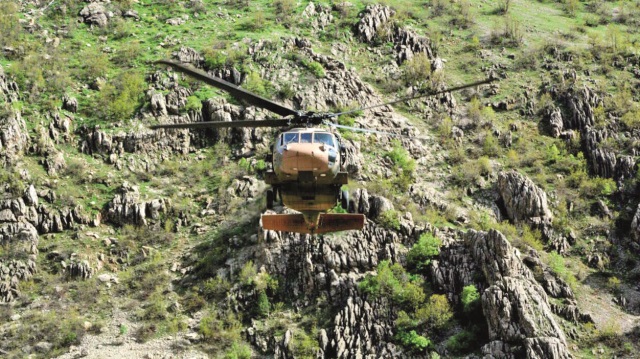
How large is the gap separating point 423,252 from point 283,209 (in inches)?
386

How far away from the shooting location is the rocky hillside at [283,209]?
119ft

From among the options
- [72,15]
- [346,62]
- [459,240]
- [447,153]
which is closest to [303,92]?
[346,62]

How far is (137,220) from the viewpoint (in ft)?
142

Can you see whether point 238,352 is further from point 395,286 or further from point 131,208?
point 131,208

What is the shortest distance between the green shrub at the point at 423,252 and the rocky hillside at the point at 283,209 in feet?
0.47

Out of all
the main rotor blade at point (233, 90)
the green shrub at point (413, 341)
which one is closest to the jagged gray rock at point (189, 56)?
the green shrub at point (413, 341)

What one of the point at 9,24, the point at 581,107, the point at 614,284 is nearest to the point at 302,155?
the point at 614,284

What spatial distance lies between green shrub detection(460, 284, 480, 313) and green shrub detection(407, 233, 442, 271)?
3.12 m

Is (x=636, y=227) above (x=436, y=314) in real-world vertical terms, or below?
above

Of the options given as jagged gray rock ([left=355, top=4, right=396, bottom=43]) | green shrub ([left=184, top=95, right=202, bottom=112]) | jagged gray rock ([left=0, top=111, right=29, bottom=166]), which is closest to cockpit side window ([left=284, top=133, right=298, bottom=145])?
jagged gray rock ([left=0, top=111, right=29, bottom=166])

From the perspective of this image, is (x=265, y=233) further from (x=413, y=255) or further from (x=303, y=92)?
(x=303, y=92)

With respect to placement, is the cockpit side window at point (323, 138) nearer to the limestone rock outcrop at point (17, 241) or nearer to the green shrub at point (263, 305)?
the green shrub at point (263, 305)

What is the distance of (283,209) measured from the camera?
4191cm

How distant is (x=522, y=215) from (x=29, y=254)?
110 feet
